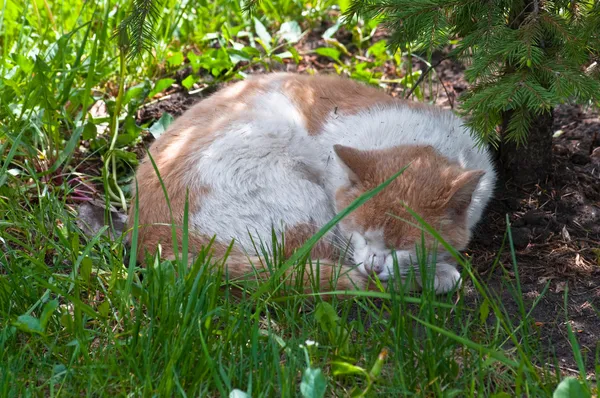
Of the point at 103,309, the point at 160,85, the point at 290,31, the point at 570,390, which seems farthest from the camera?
the point at 290,31

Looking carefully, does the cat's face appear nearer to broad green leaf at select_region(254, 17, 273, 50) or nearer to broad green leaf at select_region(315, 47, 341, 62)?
broad green leaf at select_region(315, 47, 341, 62)

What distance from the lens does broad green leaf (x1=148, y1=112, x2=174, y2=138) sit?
4102 mm

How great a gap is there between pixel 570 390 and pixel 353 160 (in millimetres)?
1389

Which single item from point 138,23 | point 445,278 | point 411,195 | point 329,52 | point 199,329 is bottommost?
point 445,278

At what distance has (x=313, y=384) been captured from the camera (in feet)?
6.72

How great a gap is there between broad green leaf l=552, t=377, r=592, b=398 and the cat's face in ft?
3.41

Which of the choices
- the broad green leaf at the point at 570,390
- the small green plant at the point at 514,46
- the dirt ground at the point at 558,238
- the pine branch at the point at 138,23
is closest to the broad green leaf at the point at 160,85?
the dirt ground at the point at 558,238

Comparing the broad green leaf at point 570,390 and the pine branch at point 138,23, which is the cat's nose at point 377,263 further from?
the pine branch at point 138,23

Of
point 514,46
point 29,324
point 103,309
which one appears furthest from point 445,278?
point 29,324

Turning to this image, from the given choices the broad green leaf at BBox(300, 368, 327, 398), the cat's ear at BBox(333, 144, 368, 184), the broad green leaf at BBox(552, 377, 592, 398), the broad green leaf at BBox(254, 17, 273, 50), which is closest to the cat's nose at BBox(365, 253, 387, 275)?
the cat's ear at BBox(333, 144, 368, 184)

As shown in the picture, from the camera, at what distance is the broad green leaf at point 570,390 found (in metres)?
1.97

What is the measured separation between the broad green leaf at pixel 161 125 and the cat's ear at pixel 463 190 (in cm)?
184

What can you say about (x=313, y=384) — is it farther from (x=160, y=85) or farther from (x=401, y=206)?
(x=160, y=85)

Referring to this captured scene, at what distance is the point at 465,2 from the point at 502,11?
0.21 meters
